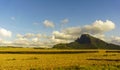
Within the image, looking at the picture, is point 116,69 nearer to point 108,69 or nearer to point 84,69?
point 108,69

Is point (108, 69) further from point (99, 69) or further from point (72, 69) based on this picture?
point (72, 69)

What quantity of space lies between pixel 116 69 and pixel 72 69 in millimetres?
5438

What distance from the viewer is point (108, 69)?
2839 cm

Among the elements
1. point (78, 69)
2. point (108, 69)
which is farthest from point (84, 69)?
point (108, 69)

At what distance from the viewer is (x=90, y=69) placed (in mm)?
27938

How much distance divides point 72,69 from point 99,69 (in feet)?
10.4

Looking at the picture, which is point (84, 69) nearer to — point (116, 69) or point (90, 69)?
point (90, 69)

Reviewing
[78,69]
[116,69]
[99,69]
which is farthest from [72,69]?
[116,69]

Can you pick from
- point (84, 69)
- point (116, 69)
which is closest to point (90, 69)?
point (84, 69)

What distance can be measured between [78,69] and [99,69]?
2.45m

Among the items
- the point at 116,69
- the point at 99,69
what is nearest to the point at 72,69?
the point at 99,69

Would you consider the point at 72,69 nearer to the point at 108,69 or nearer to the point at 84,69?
the point at 84,69

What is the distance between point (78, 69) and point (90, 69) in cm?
139

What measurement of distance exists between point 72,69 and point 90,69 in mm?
2109
